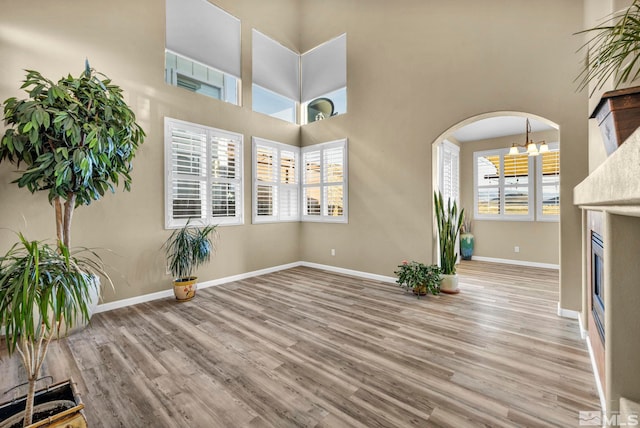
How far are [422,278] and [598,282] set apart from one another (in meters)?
1.98

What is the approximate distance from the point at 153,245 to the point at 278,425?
3.06 m

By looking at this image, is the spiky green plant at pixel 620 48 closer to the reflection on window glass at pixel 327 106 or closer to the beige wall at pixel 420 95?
the beige wall at pixel 420 95

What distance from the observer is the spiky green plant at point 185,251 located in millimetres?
3744

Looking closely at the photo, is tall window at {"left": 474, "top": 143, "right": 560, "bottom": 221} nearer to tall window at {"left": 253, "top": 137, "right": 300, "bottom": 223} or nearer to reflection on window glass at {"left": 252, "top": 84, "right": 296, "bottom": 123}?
tall window at {"left": 253, "top": 137, "right": 300, "bottom": 223}

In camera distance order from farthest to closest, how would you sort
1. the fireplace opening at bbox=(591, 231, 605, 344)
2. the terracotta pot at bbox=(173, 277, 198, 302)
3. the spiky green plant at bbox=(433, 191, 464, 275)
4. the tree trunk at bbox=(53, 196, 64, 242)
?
the spiky green plant at bbox=(433, 191, 464, 275)
the terracotta pot at bbox=(173, 277, 198, 302)
the tree trunk at bbox=(53, 196, 64, 242)
the fireplace opening at bbox=(591, 231, 605, 344)

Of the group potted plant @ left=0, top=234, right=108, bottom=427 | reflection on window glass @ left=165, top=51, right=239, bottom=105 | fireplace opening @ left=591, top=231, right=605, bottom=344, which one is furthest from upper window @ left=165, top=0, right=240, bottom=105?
fireplace opening @ left=591, top=231, right=605, bottom=344

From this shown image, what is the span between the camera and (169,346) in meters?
2.52

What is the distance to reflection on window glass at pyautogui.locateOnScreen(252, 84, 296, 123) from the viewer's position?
5105mm

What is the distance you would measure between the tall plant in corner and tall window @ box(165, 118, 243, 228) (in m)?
1.06

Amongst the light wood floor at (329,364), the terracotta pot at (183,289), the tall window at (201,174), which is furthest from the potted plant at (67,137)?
the tall window at (201,174)

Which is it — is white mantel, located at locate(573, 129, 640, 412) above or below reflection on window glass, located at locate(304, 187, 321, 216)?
below

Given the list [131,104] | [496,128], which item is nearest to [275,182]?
[131,104]

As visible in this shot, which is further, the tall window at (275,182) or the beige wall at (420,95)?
the tall window at (275,182)

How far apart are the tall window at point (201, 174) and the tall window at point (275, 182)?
365mm
